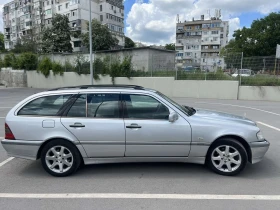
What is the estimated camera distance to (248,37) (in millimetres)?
41812

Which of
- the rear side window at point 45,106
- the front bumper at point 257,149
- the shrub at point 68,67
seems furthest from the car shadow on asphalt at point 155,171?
the shrub at point 68,67

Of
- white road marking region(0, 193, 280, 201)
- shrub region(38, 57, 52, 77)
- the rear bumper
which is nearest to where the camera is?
white road marking region(0, 193, 280, 201)

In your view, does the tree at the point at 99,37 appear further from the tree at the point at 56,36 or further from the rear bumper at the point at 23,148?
the rear bumper at the point at 23,148

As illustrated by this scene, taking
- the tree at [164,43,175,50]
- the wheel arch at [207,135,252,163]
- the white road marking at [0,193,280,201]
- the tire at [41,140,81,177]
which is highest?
the tree at [164,43,175,50]

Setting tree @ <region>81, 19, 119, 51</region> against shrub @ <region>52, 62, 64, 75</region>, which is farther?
tree @ <region>81, 19, 119, 51</region>

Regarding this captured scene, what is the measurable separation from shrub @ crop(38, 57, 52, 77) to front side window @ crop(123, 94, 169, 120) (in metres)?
24.6

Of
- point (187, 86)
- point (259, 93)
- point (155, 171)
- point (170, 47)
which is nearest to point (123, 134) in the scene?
point (155, 171)

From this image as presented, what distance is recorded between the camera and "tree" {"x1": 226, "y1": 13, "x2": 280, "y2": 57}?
1546 inches

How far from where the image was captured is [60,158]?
3.60m

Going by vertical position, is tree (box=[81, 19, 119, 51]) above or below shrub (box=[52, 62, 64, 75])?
above

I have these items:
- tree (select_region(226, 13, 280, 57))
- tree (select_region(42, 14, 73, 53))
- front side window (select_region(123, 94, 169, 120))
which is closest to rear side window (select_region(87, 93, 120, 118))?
front side window (select_region(123, 94, 169, 120))

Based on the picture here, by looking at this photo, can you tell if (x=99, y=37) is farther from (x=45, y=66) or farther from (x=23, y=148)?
(x=23, y=148)

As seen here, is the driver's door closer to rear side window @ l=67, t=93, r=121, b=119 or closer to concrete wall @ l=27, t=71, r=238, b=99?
rear side window @ l=67, t=93, r=121, b=119

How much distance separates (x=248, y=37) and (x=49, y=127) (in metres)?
46.5
